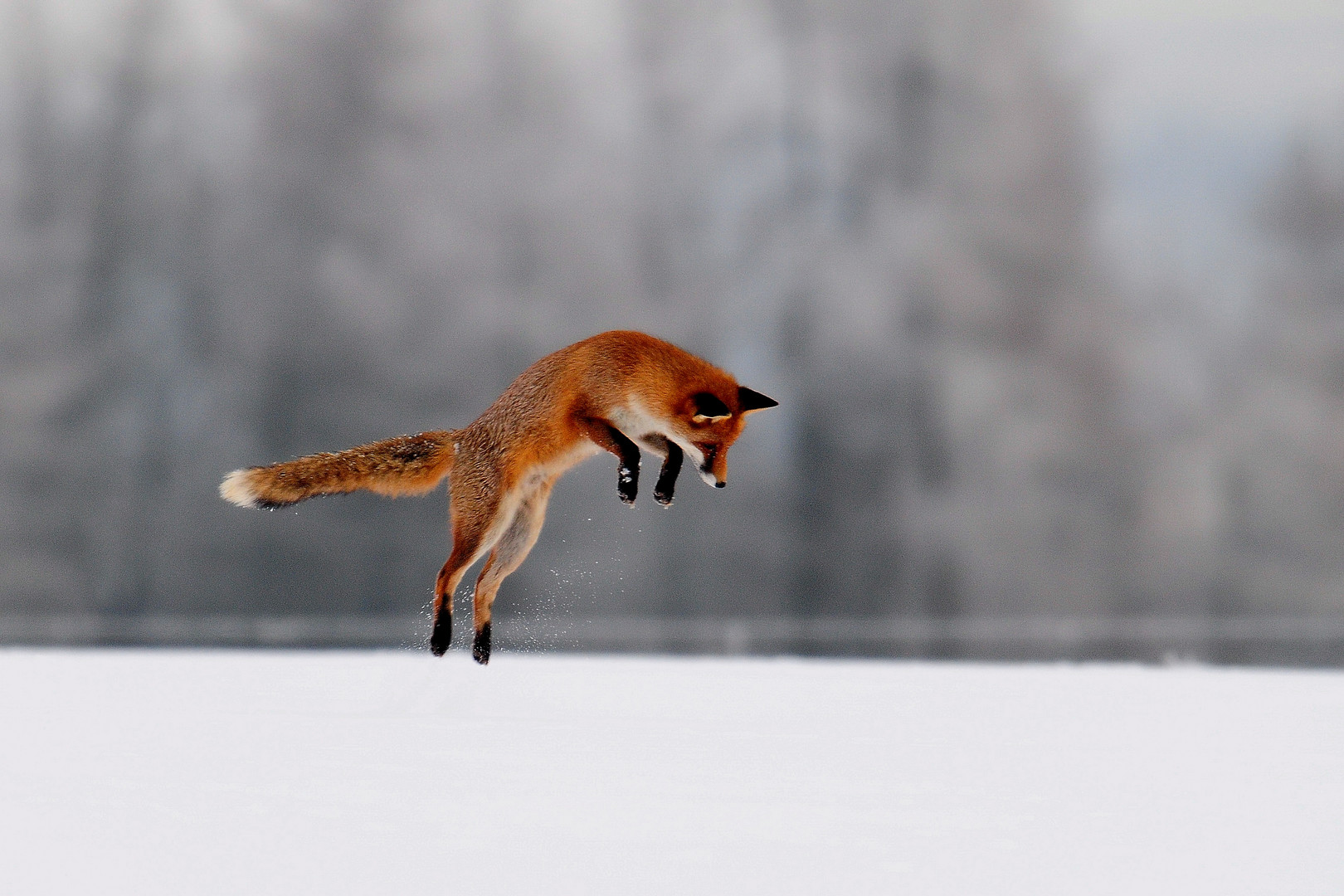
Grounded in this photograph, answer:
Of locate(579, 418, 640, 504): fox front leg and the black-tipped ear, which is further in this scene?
the black-tipped ear

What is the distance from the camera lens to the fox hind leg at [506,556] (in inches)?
175

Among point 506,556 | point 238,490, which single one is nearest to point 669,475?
point 506,556

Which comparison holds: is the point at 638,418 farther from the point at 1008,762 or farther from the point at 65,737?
the point at 65,737

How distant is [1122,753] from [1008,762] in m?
0.48

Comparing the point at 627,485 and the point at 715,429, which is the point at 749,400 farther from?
the point at 627,485

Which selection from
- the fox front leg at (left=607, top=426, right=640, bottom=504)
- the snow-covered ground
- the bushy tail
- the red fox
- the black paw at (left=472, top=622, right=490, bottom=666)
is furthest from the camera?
the bushy tail

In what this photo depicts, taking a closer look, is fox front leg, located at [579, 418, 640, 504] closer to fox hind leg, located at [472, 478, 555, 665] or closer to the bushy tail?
fox hind leg, located at [472, 478, 555, 665]

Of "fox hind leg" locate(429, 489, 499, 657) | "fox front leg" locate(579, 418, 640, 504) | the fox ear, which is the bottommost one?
"fox hind leg" locate(429, 489, 499, 657)

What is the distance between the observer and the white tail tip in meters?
4.50

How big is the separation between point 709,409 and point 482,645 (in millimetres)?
1333

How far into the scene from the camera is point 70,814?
243 centimetres

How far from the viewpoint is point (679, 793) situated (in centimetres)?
276

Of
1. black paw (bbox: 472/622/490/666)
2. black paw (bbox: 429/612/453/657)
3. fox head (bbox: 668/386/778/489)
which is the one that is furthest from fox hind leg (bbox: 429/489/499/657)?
fox head (bbox: 668/386/778/489)

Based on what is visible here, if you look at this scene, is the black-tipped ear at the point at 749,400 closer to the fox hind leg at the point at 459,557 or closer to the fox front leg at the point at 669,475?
the fox front leg at the point at 669,475
